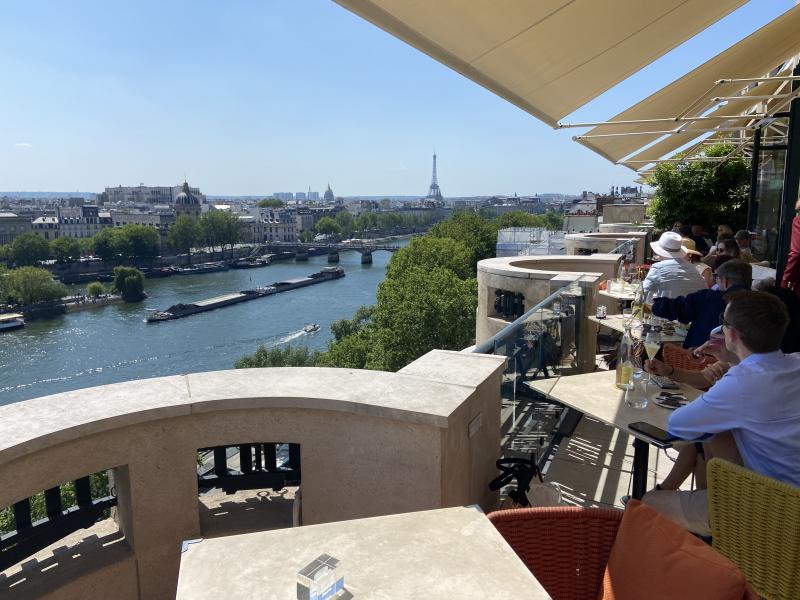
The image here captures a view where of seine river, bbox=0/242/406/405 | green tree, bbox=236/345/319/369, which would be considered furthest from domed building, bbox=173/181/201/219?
green tree, bbox=236/345/319/369

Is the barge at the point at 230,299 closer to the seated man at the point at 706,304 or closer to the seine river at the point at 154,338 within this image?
the seine river at the point at 154,338

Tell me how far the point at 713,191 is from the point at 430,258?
80.0 ft

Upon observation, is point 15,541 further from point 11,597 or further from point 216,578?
point 216,578

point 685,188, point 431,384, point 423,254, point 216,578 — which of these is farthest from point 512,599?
point 423,254

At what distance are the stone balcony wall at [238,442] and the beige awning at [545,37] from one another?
164 centimetres

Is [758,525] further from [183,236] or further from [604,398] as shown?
[183,236]

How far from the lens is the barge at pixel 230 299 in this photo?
59.0 metres

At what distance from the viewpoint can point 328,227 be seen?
149250 mm

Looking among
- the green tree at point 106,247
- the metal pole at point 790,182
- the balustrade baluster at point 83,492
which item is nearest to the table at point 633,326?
the metal pole at point 790,182

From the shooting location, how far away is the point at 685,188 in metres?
13.8

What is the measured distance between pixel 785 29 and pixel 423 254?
32.3 metres

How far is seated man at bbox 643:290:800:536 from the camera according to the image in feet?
7.08

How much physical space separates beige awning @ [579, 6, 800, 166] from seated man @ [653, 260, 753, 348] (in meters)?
2.31

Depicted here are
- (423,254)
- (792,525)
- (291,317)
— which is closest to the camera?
(792,525)
